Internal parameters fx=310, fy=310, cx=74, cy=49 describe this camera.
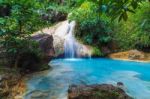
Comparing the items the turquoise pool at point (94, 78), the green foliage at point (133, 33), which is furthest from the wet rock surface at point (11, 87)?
the green foliage at point (133, 33)

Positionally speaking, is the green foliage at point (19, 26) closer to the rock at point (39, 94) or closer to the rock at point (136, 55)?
the rock at point (39, 94)

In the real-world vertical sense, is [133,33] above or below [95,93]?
above

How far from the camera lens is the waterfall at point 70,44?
16.1 metres

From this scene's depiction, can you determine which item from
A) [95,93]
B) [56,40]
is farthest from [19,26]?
[56,40]

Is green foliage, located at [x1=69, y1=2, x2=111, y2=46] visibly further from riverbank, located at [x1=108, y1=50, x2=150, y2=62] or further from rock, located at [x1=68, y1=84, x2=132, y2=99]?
rock, located at [x1=68, y1=84, x2=132, y2=99]

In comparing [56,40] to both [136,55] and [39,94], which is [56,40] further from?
[39,94]

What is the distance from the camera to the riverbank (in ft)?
49.8

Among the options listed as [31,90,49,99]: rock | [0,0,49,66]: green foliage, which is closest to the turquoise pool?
[31,90,49,99]: rock

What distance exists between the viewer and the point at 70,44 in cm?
1669

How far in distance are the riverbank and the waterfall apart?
1.90 m

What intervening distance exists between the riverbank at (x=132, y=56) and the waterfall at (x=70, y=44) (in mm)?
1899

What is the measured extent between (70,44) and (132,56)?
340cm

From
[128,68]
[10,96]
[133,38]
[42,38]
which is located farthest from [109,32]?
[10,96]

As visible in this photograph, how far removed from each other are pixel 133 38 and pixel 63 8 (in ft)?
19.3
